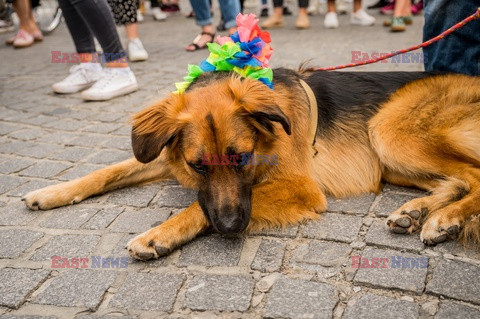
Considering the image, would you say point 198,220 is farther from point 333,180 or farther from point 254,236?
point 333,180

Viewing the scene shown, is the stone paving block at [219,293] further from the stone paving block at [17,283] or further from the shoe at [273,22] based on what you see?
the shoe at [273,22]

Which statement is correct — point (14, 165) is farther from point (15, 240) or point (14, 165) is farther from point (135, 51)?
point (135, 51)

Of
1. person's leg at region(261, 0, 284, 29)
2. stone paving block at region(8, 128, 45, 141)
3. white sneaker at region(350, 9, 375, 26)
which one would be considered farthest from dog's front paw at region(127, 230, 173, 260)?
white sneaker at region(350, 9, 375, 26)

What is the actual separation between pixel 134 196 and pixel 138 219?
398 mm

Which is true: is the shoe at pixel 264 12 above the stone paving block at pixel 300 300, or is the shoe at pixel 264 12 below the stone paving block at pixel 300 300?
below

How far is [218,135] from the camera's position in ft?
8.86

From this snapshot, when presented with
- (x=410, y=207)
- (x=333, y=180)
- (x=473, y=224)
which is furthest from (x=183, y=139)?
(x=473, y=224)

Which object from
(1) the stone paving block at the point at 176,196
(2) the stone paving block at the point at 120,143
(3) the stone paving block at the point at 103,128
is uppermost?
(1) the stone paving block at the point at 176,196

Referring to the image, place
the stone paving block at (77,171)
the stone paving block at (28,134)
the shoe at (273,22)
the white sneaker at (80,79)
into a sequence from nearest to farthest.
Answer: the stone paving block at (77,171)
the stone paving block at (28,134)
the white sneaker at (80,79)
the shoe at (273,22)

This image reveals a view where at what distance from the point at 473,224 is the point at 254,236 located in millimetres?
1288

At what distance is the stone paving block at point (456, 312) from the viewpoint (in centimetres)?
209

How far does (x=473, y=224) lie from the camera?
266 centimetres

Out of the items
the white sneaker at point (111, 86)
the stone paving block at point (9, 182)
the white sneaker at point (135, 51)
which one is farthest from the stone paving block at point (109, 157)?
the white sneaker at point (135, 51)

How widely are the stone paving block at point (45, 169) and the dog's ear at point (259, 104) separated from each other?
1922mm
